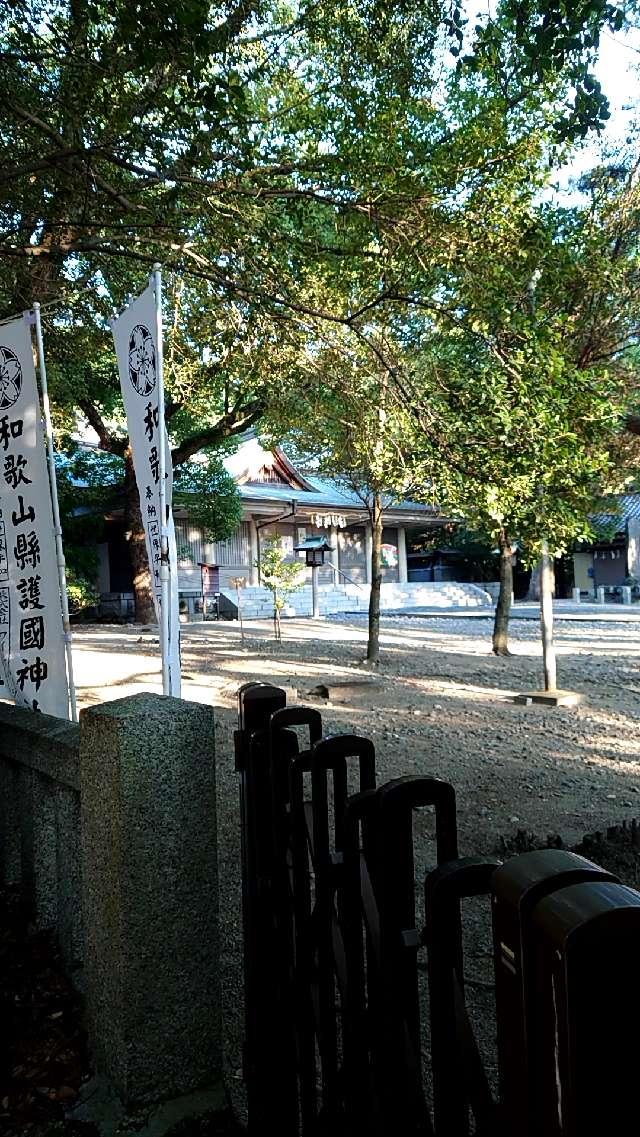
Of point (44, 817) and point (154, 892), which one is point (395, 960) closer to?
point (154, 892)

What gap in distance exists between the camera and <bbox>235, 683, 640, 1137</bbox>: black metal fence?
708mm

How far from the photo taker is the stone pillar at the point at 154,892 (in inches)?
81.7

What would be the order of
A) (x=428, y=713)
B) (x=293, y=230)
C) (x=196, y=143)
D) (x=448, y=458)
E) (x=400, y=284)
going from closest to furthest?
(x=196, y=143) < (x=448, y=458) < (x=400, y=284) < (x=293, y=230) < (x=428, y=713)

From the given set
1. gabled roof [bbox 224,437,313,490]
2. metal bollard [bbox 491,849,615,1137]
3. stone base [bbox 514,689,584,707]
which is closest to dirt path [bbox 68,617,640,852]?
stone base [bbox 514,689,584,707]

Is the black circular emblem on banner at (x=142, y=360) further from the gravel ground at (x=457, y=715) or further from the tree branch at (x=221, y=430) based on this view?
the tree branch at (x=221, y=430)

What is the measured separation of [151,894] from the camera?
2100 mm

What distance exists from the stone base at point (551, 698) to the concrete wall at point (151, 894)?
8.57 meters

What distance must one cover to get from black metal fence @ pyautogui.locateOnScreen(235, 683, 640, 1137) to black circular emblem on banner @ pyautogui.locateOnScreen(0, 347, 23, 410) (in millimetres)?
3174

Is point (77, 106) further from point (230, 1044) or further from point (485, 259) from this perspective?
point (230, 1044)

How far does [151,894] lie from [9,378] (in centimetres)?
361

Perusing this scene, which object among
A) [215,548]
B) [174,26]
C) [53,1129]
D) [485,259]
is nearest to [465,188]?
[485,259]

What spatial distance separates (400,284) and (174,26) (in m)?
2.71

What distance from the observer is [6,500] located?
15.2 feet

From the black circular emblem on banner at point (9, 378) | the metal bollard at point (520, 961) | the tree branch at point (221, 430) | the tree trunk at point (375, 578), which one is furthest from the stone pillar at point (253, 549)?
the metal bollard at point (520, 961)
